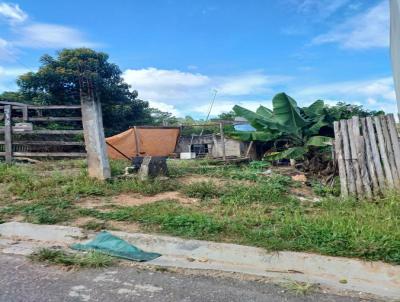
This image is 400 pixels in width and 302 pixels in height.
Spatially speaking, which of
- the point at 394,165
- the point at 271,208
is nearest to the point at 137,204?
the point at 271,208

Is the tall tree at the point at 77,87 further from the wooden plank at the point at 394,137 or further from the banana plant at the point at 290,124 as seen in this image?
the wooden plank at the point at 394,137

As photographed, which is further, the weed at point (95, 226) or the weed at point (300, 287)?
the weed at point (95, 226)

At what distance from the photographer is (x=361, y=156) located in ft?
19.2

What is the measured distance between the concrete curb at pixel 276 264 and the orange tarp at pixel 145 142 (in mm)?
9177

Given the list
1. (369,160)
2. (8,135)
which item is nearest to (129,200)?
(369,160)

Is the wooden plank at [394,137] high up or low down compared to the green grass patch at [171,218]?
up

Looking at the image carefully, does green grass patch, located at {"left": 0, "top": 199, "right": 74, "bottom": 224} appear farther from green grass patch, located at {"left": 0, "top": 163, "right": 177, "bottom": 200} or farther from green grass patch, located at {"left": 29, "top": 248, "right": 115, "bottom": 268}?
green grass patch, located at {"left": 29, "top": 248, "right": 115, "bottom": 268}

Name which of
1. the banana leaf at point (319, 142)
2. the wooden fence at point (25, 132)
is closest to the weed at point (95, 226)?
the wooden fence at point (25, 132)

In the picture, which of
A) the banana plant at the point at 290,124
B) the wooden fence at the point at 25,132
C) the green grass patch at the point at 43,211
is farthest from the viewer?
the wooden fence at the point at 25,132

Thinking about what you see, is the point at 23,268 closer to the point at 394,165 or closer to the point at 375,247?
the point at 375,247

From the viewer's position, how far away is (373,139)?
5.82 meters

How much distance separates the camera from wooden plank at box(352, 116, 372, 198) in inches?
226

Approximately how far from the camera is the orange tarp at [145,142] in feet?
42.9

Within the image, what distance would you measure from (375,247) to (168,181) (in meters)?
4.21
